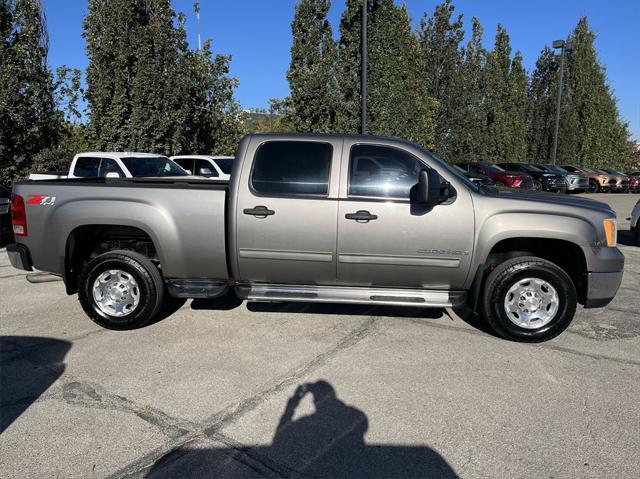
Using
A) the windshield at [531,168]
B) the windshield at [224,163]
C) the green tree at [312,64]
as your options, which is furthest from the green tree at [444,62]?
the windshield at [224,163]

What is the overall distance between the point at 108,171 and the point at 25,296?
494 centimetres

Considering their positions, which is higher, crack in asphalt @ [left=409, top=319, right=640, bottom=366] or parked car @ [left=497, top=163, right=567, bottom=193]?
parked car @ [left=497, top=163, right=567, bottom=193]

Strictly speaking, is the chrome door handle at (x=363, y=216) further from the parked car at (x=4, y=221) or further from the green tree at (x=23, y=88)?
the green tree at (x=23, y=88)

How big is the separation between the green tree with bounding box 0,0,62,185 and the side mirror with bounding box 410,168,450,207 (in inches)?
563

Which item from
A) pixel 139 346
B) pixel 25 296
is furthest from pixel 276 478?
pixel 25 296

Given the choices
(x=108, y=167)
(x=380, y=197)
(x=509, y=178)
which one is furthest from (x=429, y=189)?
(x=509, y=178)

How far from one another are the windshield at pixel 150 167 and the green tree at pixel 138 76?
4.91 m

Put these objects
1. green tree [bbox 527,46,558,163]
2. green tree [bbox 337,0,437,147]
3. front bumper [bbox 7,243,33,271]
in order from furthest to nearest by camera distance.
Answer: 1. green tree [bbox 527,46,558,163]
2. green tree [bbox 337,0,437,147]
3. front bumper [bbox 7,243,33,271]

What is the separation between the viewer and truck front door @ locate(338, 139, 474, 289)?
429 cm

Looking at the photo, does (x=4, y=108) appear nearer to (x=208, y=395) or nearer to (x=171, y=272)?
(x=171, y=272)

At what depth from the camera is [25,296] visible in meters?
5.95

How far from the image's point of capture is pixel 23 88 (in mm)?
14555

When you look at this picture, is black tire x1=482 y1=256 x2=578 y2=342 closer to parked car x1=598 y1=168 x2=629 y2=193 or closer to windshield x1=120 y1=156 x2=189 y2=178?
windshield x1=120 y1=156 x2=189 y2=178

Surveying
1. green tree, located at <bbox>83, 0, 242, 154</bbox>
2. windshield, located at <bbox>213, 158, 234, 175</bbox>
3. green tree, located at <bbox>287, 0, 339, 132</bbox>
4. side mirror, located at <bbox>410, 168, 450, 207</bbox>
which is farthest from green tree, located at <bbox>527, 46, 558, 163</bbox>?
side mirror, located at <bbox>410, 168, 450, 207</bbox>
